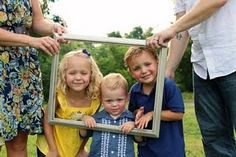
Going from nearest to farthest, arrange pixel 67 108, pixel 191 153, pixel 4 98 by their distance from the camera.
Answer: pixel 4 98 < pixel 67 108 < pixel 191 153

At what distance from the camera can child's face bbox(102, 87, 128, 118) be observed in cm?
→ 439

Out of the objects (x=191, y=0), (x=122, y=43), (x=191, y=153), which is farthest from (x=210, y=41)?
(x=191, y=153)

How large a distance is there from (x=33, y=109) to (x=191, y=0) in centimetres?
143

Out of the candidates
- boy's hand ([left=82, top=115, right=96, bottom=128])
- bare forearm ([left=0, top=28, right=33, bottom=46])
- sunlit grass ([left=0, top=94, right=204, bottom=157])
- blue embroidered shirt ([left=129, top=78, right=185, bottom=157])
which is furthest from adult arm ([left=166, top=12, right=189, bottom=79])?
sunlit grass ([left=0, top=94, right=204, bottom=157])

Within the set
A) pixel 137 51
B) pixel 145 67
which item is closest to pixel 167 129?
pixel 145 67

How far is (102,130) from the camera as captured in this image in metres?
4.43

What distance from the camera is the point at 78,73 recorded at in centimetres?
443

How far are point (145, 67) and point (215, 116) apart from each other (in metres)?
0.76

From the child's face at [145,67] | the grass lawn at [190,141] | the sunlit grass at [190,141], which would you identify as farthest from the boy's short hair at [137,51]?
Result: the grass lawn at [190,141]

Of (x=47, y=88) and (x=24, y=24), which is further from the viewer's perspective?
(x=47, y=88)

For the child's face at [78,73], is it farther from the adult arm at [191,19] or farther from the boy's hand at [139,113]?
the adult arm at [191,19]

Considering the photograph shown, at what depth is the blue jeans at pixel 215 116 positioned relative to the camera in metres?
4.49

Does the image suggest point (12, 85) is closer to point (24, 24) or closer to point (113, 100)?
point (24, 24)

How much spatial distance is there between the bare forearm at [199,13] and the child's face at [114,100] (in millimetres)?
666
